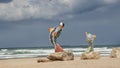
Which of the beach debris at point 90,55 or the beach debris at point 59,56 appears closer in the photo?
the beach debris at point 59,56

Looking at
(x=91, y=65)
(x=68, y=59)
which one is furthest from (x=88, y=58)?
(x=91, y=65)

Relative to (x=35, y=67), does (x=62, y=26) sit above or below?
above

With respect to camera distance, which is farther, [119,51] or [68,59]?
[119,51]

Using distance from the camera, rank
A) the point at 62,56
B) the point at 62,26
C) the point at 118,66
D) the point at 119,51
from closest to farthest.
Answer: the point at 118,66
the point at 62,56
the point at 62,26
the point at 119,51

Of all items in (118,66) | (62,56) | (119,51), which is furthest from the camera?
(119,51)

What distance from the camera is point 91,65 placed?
56.7ft

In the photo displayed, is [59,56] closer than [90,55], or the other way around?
[59,56]

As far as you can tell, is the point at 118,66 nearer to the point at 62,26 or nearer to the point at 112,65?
the point at 112,65

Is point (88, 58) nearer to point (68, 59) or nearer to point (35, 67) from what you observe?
point (68, 59)

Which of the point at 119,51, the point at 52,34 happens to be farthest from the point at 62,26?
the point at 119,51

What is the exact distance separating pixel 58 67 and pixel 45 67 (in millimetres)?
671

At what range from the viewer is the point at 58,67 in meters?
17.0

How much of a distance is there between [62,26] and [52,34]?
32.4 inches

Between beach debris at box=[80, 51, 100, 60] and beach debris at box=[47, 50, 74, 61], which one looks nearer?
beach debris at box=[47, 50, 74, 61]
